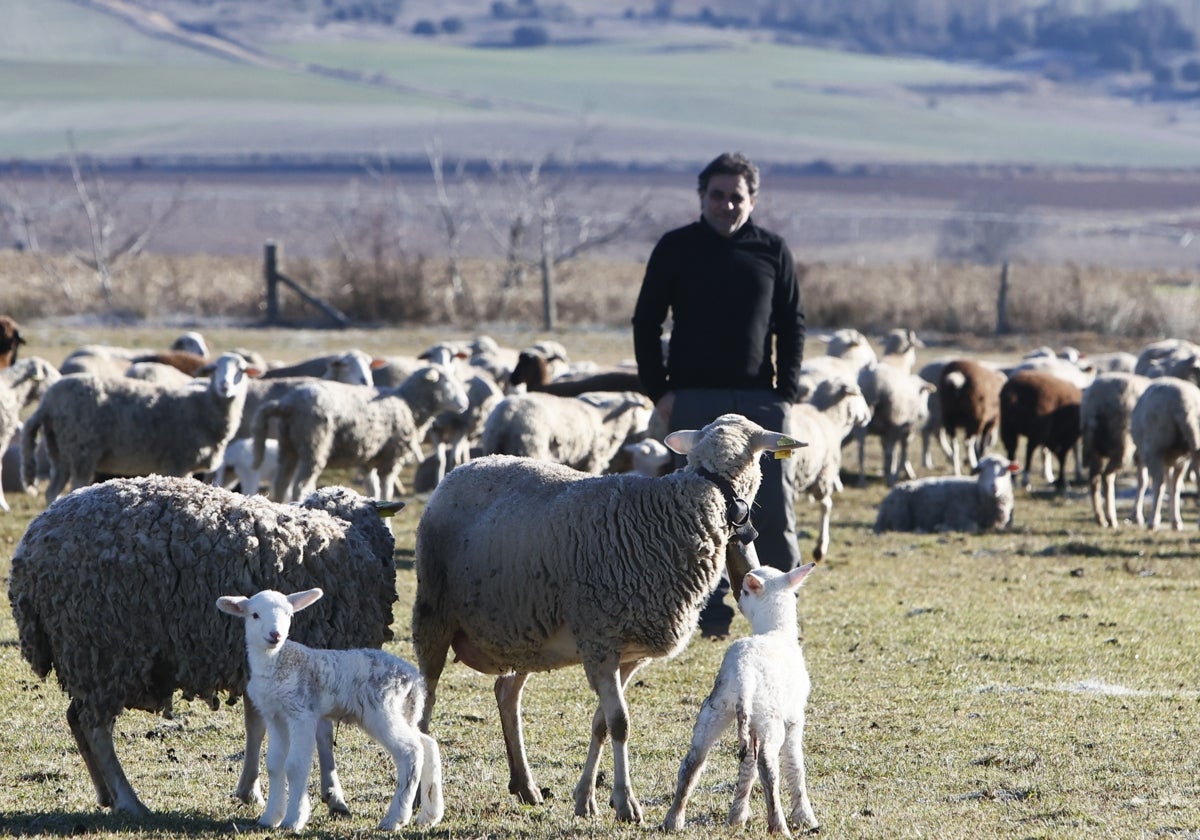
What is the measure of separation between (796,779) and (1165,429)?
10.6m

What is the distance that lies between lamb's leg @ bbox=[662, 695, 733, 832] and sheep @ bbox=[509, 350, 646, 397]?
34.0ft

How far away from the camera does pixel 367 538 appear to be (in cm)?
723

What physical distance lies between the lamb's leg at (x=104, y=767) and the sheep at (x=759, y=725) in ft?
6.67

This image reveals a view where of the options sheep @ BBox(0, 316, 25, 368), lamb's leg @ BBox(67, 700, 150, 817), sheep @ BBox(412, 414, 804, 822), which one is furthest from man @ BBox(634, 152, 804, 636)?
sheep @ BBox(0, 316, 25, 368)

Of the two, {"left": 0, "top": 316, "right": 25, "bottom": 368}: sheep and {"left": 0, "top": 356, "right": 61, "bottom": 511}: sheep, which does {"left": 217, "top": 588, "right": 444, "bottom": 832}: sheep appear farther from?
{"left": 0, "top": 316, "right": 25, "bottom": 368}: sheep

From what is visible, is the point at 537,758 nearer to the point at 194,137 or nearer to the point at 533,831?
the point at 533,831

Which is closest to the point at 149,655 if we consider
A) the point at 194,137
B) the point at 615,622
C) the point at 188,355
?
the point at 615,622

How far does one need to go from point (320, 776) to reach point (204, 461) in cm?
782

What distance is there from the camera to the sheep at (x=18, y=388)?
15609mm

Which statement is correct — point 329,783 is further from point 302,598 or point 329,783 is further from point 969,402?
point 969,402

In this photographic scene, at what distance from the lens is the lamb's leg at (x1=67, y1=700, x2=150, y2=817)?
6570 mm

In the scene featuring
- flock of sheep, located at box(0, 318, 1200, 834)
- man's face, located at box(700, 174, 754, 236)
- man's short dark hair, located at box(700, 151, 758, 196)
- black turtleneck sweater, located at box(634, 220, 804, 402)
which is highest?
man's short dark hair, located at box(700, 151, 758, 196)

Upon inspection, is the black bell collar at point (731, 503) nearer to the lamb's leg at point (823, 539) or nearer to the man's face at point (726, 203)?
the man's face at point (726, 203)

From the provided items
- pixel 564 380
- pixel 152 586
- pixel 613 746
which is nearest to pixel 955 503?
pixel 564 380
